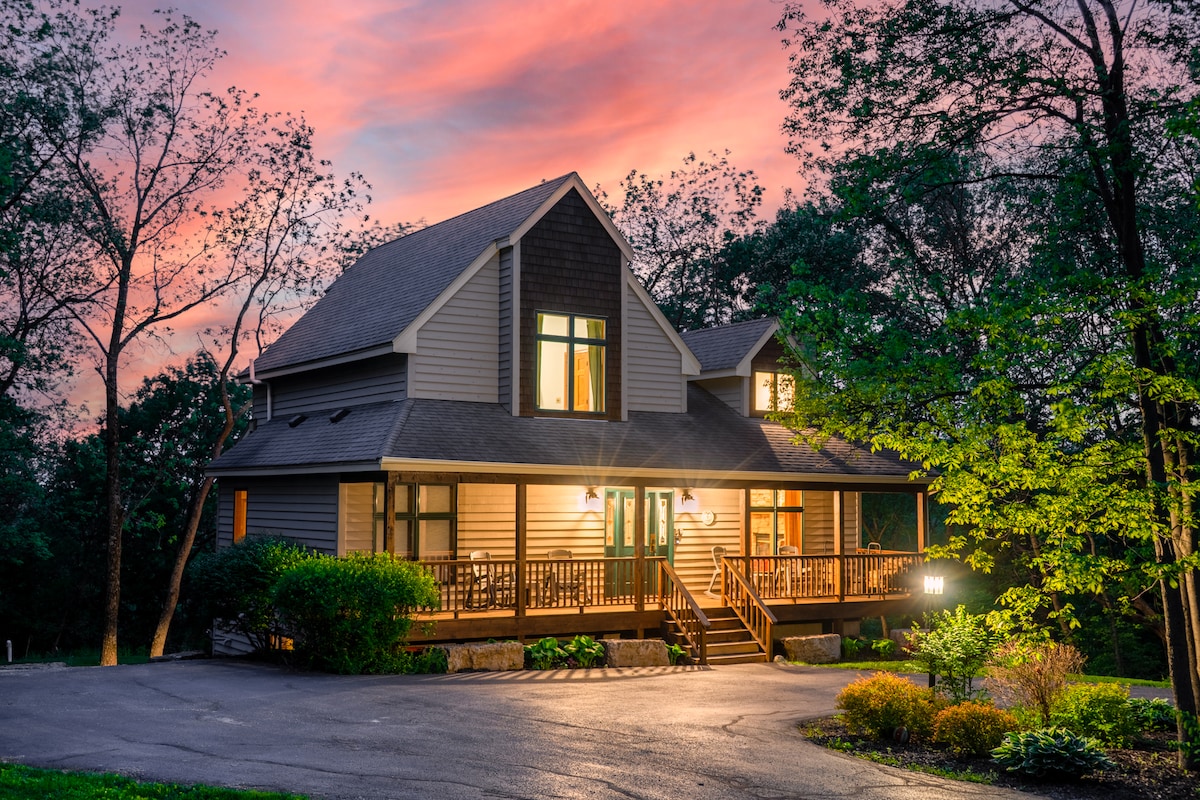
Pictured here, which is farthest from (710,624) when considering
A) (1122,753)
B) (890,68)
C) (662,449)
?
(890,68)

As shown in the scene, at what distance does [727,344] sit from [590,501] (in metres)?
6.29

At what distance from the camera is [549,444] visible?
68.5 feet

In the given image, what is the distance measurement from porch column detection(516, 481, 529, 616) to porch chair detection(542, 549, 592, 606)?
0.53 meters

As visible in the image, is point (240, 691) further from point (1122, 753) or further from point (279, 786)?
point (1122, 753)

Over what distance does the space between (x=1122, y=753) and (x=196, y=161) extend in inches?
1114

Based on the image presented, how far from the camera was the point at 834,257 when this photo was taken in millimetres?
36969

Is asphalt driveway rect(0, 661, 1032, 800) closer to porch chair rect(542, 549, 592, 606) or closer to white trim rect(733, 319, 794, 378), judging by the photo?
porch chair rect(542, 549, 592, 606)

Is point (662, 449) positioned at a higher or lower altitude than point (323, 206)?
lower

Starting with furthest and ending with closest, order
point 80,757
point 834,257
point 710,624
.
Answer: point 834,257
point 710,624
point 80,757

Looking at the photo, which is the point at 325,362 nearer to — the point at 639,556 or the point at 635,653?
the point at 639,556

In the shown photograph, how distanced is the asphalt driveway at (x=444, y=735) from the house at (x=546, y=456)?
3.71 metres

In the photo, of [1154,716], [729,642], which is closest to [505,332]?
[729,642]

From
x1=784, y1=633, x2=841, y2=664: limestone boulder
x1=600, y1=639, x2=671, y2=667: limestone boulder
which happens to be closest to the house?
x1=784, y1=633, x2=841, y2=664: limestone boulder

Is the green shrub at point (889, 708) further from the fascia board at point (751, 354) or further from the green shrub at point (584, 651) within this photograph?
the fascia board at point (751, 354)
